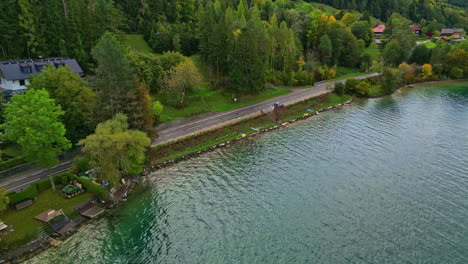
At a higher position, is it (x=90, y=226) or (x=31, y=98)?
(x=31, y=98)

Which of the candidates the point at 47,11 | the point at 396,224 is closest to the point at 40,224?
the point at 396,224

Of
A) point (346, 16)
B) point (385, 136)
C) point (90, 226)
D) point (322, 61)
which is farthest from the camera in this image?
point (346, 16)

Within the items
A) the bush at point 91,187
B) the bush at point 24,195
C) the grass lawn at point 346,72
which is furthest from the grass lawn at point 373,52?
the bush at point 24,195

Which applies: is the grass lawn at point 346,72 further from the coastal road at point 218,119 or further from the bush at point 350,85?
the coastal road at point 218,119

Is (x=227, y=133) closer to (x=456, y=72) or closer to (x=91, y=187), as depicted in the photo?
(x=91, y=187)

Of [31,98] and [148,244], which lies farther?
[31,98]

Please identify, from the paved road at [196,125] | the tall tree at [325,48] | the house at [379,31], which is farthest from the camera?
the house at [379,31]

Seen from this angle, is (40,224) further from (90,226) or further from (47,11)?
(47,11)
